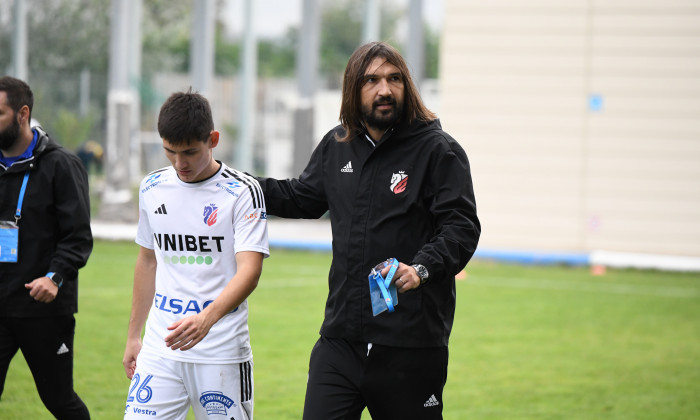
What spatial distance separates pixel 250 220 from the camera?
4492 mm

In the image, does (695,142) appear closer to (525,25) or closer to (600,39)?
(600,39)

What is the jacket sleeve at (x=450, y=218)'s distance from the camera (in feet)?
13.9

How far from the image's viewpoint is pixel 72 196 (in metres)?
5.52

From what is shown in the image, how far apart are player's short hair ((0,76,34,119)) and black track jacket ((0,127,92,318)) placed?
0.70 feet

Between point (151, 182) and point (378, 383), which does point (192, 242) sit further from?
point (378, 383)

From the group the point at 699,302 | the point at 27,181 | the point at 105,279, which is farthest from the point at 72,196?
the point at 699,302

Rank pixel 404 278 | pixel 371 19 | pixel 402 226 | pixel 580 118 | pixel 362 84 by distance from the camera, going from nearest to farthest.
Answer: pixel 404 278 < pixel 402 226 < pixel 362 84 < pixel 580 118 < pixel 371 19

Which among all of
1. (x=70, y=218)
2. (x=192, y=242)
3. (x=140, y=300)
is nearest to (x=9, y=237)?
(x=70, y=218)

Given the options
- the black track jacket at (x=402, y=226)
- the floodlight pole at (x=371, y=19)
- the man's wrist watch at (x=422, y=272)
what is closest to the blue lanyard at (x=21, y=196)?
the black track jacket at (x=402, y=226)

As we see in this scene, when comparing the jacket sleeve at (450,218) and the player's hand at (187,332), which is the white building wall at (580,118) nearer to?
the jacket sleeve at (450,218)

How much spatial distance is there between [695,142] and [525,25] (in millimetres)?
3996

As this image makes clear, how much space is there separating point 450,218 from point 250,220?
0.89 m

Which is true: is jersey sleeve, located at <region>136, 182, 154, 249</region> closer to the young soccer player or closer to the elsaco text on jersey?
the young soccer player

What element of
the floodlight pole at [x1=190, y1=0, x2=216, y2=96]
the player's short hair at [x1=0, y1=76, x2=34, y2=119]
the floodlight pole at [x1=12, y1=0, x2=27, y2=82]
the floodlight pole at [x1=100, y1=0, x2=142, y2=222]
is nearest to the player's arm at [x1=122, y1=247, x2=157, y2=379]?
the player's short hair at [x1=0, y1=76, x2=34, y2=119]
